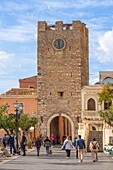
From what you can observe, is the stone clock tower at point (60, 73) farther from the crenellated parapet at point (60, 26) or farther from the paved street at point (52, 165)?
the paved street at point (52, 165)

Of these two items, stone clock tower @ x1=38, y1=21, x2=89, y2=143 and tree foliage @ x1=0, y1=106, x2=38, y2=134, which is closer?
tree foliage @ x1=0, y1=106, x2=38, y2=134

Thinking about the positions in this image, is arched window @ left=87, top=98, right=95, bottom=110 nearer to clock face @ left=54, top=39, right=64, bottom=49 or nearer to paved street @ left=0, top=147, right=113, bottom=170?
clock face @ left=54, top=39, right=64, bottom=49

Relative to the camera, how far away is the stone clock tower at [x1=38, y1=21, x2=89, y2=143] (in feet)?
206

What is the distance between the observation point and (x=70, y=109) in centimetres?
6288

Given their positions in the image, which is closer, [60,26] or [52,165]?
[52,165]

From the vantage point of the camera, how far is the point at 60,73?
63.2m

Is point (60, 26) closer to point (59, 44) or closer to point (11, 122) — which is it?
point (59, 44)

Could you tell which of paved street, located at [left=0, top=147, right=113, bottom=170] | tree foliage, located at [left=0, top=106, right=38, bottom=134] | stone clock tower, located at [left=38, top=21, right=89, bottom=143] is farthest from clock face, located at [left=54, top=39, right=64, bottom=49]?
paved street, located at [left=0, top=147, right=113, bottom=170]

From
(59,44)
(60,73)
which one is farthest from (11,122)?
(59,44)

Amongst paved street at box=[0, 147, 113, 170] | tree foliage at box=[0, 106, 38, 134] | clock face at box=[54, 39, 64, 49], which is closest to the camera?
paved street at box=[0, 147, 113, 170]

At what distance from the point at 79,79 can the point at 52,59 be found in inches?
154

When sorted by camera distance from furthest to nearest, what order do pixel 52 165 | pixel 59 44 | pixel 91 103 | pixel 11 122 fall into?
pixel 59 44
pixel 91 103
pixel 11 122
pixel 52 165

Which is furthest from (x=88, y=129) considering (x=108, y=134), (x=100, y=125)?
(x=100, y=125)

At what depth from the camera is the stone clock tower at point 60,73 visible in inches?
2473
